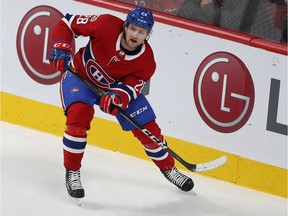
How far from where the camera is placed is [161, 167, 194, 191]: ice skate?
4.55 m

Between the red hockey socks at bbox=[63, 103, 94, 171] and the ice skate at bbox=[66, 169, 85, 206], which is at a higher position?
the red hockey socks at bbox=[63, 103, 94, 171]

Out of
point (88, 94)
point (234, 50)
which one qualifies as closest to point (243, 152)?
point (234, 50)

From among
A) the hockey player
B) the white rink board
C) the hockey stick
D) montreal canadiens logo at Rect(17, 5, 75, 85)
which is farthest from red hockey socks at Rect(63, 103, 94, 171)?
montreal canadiens logo at Rect(17, 5, 75, 85)

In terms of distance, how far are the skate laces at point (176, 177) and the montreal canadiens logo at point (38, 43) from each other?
914mm

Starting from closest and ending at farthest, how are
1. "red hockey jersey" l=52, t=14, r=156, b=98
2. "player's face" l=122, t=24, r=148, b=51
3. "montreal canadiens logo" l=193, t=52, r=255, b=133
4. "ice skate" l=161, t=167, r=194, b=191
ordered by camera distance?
"player's face" l=122, t=24, r=148, b=51, "red hockey jersey" l=52, t=14, r=156, b=98, "ice skate" l=161, t=167, r=194, b=191, "montreal canadiens logo" l=193, t=52, r=255, b=133

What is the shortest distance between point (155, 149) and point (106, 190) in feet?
0.98

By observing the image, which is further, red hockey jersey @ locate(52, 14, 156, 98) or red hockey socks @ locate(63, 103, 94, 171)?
red hockey jersey @ locate(52, 14, 156, 98)

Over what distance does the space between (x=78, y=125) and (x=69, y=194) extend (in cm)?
31

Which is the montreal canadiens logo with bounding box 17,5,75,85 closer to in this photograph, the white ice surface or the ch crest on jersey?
the white ice surface

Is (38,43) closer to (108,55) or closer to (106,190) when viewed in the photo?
(108,55)

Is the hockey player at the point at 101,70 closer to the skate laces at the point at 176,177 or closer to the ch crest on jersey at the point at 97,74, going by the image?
the ch crest on jersey at the point at 97,74

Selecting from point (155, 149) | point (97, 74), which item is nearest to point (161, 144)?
point (155, 149)

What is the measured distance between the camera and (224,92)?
4707 millimetres

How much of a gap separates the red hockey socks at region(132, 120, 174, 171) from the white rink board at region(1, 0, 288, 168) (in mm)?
309
